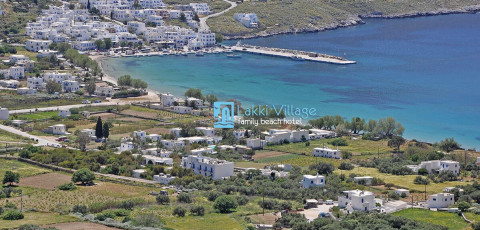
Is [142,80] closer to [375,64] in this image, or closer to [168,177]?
[375,64]

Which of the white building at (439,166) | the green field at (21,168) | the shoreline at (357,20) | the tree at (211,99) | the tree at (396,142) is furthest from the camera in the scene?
the shoreline at (357,20)

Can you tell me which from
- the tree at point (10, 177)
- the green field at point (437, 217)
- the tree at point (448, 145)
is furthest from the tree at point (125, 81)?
the green field at point (437, 217)

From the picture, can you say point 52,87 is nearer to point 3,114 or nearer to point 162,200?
point 3,114

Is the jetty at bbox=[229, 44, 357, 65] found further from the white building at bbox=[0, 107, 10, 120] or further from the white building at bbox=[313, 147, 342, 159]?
the white building at bbox=[313, 147, 342, 159]

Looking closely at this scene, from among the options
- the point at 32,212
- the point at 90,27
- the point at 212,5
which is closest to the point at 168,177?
the point at 32,212

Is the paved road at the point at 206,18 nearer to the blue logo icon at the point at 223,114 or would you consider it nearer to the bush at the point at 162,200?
the blue logo icon at the point at 223,114

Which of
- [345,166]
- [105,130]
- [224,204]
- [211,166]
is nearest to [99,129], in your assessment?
[105,130]
